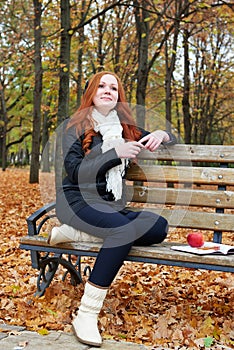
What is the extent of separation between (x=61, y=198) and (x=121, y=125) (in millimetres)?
773

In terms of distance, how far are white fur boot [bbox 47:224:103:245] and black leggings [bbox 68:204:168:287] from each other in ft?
0.19

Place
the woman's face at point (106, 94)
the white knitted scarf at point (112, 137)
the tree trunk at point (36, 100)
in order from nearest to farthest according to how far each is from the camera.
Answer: the white knitted scarf at point (112, 137), the woman's face at point (106, 94), the tree trunk at point (36, 100)

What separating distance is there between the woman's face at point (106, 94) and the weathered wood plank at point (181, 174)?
595 millimetres

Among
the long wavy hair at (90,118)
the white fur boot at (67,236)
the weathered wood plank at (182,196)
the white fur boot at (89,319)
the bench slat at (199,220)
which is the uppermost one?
the long wavy hair at (90,118)

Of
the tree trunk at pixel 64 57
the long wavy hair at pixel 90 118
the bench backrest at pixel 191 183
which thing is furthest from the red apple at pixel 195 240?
the tree trunk at pixel 64 57

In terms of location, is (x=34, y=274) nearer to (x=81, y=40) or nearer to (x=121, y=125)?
(x=121, y=125)

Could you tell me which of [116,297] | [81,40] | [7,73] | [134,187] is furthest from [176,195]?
[7,73]

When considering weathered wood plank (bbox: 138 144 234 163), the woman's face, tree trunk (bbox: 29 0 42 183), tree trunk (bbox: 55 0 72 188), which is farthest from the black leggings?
tree trunk (bbox: 29 0 42 183)

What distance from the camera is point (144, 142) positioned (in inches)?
161

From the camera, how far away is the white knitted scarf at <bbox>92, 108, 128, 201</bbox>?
374 cm

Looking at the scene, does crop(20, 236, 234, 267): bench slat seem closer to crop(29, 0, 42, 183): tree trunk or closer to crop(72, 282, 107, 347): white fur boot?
crop(72, 282, 107, 347): white fur boot

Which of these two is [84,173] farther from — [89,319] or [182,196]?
[89,319]

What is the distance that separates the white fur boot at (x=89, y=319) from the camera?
3.03m

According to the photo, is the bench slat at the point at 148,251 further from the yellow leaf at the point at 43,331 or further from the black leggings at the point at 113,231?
the yellow leaf at the point at 43,331
